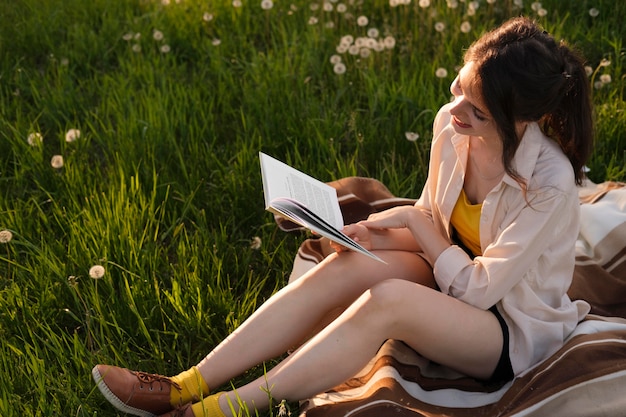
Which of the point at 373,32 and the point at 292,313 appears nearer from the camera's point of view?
the point at 292,313

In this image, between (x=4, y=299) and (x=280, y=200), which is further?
(x=4, y=299)

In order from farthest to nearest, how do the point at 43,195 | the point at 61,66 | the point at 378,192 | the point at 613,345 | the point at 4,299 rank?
the point at 61,66, the point at 43,195, the point at 378,192, the point at 4,299, the point at 613,345

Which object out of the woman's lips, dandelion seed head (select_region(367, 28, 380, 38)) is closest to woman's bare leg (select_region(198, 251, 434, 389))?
the woman's lips

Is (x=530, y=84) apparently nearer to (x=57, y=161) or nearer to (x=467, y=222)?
(x=467, y=222)

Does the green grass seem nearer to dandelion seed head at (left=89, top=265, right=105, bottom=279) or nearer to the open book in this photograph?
dandelion seed head at (left=89, top=265, right=105, bottom=279)

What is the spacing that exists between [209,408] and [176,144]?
151cm

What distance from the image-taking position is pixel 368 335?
228 centimetres

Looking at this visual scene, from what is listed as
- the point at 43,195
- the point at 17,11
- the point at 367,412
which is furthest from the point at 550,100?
the point at 17,11

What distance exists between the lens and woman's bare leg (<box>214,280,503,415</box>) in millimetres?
2277

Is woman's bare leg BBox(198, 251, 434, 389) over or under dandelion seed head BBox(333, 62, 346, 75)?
under

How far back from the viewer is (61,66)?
426cm

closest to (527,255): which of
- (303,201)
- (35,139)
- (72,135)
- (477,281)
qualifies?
Answer: (477,281)

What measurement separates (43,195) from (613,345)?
222 cm

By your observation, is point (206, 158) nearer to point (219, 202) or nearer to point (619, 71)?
point (219, 202)
